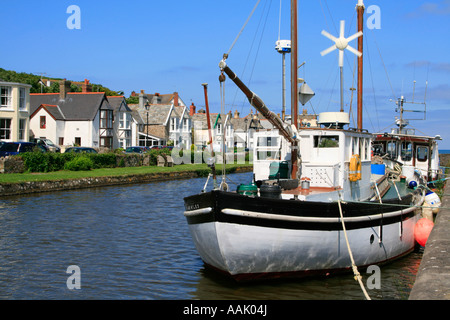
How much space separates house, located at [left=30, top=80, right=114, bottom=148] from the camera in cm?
6316

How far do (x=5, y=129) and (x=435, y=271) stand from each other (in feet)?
155

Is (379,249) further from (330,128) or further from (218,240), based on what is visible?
(218,240)

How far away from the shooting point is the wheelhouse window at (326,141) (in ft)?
51.1

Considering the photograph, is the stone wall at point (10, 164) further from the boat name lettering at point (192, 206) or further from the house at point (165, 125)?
the house at point (165, 125)

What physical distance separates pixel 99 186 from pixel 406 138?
19921mm

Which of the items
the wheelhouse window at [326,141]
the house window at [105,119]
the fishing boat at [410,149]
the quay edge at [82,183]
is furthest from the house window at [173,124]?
the wheelhouse window at [326,141]

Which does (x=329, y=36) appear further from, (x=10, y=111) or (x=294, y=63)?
(x=10, y=111)

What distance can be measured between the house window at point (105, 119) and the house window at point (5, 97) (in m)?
18.6

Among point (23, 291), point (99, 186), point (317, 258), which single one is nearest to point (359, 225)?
point (317, 258)

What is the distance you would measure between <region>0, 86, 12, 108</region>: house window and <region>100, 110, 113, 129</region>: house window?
18584 mm

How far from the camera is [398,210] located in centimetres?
1554

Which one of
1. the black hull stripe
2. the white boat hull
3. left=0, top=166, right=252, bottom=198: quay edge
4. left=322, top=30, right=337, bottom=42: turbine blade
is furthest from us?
left=0, top=166, right=252, bottom=198: quay edge
